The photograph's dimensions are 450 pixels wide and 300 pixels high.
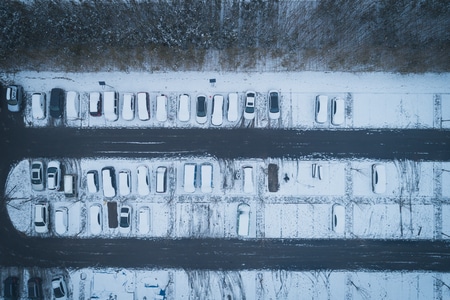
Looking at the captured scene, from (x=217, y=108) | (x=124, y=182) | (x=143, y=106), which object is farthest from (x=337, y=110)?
(x=124, y=182)

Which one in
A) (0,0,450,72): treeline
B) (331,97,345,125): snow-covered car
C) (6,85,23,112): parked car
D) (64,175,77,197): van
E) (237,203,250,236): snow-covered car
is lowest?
(237,203,250,236): snow-covered car

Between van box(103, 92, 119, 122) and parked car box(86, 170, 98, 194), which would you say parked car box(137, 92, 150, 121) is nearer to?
van box(103, 92, 119, 122)

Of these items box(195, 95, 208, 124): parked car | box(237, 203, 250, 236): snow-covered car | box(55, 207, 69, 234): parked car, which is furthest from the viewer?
box(55, 207, 69, 234): parked car

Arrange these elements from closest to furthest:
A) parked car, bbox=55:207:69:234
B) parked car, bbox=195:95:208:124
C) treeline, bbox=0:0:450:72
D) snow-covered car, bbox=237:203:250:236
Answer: treeline, bbox=0:0:450:72 → snow-covered car, bbox=237:203:250:236 → parked car, bbox=195:95:208:124 → parked car, bbox=55:207:69:234

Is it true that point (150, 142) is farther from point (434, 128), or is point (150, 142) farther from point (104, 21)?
point (434, 128)

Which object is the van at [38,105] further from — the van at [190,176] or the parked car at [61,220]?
the van at [190,176]

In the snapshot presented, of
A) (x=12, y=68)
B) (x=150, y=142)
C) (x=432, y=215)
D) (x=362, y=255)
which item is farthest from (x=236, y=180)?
(x=12, y=68)

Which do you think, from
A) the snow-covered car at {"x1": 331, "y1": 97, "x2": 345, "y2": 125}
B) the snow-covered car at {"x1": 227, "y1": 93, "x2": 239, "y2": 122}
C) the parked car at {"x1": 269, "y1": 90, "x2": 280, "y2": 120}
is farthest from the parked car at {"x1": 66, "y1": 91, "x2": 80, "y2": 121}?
the snow-covered car at {"x1": 331, "y1": 97, "x2": 345, "y2": 125}

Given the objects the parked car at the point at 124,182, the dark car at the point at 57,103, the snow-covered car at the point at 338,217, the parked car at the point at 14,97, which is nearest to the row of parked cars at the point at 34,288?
the parked car at the point at 124,182
